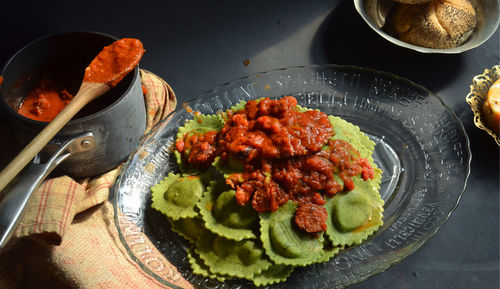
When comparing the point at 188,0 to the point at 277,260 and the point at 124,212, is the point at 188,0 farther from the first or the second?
the point at 277,260

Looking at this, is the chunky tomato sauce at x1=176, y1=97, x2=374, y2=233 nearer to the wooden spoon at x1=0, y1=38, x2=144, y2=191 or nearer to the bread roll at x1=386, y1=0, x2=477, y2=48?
the wooden spoon at x1=0, y1=38, x2=144, y2=191

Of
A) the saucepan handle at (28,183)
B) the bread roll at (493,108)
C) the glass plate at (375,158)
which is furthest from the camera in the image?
the bread roll at (493,108)

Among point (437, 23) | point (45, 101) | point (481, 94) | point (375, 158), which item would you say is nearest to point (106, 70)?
point (45, 101)

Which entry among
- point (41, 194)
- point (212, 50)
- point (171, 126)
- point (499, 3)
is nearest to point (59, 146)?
point (41, 194)

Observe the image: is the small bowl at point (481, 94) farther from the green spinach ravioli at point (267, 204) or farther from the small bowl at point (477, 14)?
the green spinach ravioli at point (267, 204)

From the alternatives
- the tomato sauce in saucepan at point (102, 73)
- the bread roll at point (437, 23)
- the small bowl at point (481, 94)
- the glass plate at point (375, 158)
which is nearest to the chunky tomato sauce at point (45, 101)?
the tomato sauce in saucepan at point (102, 73)

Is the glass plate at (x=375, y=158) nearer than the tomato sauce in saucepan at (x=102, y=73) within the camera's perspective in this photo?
Yes
